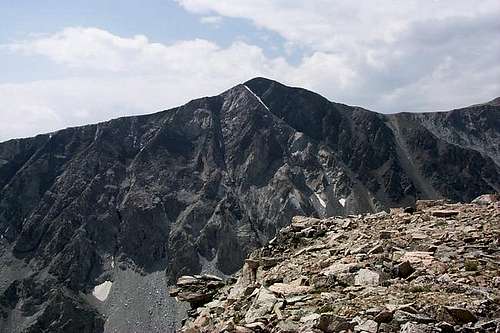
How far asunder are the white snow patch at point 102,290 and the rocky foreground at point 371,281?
16194 centimetres

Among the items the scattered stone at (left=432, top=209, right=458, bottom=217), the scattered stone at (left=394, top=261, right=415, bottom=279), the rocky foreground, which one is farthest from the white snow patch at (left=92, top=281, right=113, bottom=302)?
the scattered stone at (left=394, top=261, right=415, bottom=279)

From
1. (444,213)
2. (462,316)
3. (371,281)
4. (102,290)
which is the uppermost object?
(444,213)

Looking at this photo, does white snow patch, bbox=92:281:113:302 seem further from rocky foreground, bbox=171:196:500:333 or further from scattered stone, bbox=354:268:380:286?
scattered stone, bbox=354:268:380:286

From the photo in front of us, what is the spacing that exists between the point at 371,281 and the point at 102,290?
6959 inches

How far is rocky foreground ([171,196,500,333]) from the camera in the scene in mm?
12398

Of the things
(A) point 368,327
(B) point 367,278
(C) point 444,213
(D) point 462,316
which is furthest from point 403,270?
(C) point 444,213

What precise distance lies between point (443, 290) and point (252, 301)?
5923mm

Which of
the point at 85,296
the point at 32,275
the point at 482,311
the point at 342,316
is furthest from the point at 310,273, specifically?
the point at 32,275

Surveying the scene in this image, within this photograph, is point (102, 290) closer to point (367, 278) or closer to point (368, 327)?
point (367, 278)

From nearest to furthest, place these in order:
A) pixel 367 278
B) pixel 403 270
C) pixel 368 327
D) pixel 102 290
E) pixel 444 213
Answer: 1. pixel 368 327
2. pixel 367 278
3. pixel 403 270
4. pixel 444 213
5. pixel 102 290

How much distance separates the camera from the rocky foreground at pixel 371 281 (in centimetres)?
1240

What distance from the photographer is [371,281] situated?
15727 mm

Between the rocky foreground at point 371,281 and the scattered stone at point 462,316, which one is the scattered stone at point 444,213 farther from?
the scattered stone at point 462,316

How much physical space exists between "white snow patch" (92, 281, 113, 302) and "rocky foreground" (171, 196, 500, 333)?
16194 cm
